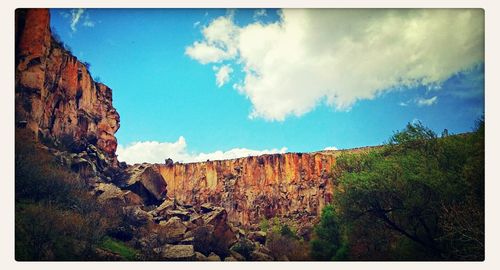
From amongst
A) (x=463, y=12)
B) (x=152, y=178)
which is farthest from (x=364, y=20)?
(x=152, y=178)

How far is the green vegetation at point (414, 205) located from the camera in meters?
14.3

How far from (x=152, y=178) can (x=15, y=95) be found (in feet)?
51.1

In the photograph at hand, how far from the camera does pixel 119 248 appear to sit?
1700 centimetres

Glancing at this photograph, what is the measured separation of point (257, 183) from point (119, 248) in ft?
137

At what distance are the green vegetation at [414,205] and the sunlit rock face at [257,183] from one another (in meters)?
29.3

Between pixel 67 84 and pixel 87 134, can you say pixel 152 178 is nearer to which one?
pixel 87 134

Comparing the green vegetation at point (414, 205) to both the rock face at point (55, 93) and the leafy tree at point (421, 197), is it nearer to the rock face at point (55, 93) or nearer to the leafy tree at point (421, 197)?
the leafy tree at point (421, 197)

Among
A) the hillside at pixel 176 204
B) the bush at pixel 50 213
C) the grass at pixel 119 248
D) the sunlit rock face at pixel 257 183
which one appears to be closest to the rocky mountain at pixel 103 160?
the hillside at pixel 176 204

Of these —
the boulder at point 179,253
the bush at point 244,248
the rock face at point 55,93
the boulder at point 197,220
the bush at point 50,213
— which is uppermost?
the rock face at point 55,93

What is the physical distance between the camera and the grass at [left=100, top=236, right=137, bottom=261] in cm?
1583

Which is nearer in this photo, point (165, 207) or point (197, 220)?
point (197, 220)

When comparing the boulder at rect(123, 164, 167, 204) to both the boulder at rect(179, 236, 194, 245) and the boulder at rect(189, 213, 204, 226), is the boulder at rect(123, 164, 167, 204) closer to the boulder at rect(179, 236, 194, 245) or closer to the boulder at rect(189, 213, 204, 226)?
the boulder at rect(189, 213, 204, 226)

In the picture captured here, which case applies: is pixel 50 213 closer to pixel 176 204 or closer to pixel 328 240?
pixel 328 240

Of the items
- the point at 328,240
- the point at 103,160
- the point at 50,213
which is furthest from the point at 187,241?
the point at 103,160
